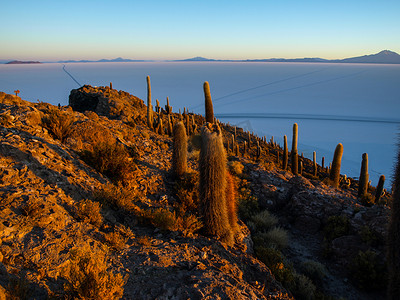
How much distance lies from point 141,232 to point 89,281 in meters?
2.36

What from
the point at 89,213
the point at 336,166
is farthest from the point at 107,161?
the point at 336,166

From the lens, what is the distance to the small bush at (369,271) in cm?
718

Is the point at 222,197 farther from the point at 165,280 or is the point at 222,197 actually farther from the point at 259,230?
the point at 259,230

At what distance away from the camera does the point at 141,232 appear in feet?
18.1

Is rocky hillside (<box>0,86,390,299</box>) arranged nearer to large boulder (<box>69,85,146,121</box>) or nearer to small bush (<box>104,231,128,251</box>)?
small bush (<box>104,231,128,251</box>)

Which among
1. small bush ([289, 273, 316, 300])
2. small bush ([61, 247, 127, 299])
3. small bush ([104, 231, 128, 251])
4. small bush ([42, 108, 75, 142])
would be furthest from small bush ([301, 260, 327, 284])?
small bush ([42, 108, 75, 142])

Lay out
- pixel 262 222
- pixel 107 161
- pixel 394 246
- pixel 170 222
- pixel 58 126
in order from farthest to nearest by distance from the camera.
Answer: pixel 262 222, pixel 58 126, pixel 107 161, pixel 170 222, pixel 394 246

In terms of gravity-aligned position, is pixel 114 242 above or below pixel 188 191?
above

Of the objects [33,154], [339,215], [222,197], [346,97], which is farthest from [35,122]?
[346,97]

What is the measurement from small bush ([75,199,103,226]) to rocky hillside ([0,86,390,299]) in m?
0.02

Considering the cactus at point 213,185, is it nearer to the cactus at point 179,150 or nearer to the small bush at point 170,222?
the small bush at point 170,222

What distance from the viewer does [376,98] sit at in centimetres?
10919

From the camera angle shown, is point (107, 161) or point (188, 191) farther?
point (188, 191)

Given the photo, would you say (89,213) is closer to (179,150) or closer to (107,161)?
(107,161)
